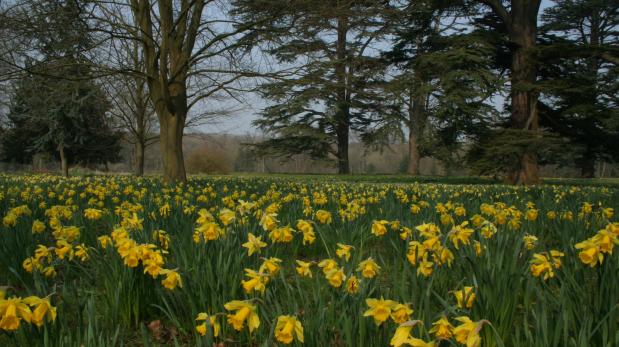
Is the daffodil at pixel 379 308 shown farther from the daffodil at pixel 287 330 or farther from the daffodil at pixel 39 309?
the daffodil at pixel 39 309

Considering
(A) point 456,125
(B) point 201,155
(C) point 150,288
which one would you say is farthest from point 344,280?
(B) point 201,155

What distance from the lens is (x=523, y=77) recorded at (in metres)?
13.5

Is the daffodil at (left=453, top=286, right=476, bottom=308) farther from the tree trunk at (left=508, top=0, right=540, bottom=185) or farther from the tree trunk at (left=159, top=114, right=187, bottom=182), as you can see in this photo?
the tree trunk at (left=508, top=0, right=540, bottom=185)

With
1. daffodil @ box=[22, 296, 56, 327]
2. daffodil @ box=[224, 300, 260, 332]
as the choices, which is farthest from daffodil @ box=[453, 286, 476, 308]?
daffodil @ box=[22, 296, 56, 327]

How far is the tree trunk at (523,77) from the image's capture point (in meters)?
13.0

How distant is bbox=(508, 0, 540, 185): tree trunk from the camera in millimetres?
12992

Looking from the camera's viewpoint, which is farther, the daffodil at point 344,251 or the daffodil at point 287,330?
the daffodil at point 344,251

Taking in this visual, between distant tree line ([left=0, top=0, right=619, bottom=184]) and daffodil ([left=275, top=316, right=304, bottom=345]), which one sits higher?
distant tree line ([left=0, top=0, right=619, bottom=184])

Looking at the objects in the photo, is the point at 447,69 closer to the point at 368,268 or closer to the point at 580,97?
the point at 580,97

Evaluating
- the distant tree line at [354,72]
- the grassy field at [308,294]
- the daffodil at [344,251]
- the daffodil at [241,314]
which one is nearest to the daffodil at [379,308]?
the grassy field at [308,294]

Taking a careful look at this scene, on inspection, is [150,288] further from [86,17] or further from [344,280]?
[86,17]

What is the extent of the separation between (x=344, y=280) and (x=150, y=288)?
1.02 meters

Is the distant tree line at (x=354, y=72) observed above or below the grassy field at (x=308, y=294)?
above

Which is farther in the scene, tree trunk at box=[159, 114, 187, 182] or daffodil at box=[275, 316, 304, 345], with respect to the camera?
tree trunk at box=[159, 114, 187, 182]
